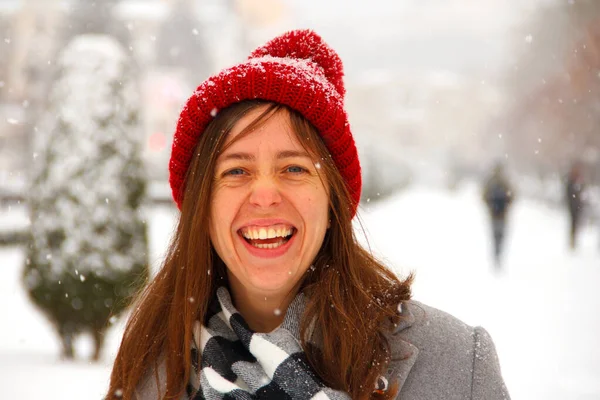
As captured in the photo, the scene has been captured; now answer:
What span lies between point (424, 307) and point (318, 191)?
0.56m

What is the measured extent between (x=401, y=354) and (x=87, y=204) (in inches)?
202

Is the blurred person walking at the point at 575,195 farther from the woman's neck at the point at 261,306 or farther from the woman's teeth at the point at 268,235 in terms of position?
the woman's teeth at the point at 268,235

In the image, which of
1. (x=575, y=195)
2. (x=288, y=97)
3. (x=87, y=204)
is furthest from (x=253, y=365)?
(x=575, y=195)

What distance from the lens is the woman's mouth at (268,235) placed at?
1674 mm

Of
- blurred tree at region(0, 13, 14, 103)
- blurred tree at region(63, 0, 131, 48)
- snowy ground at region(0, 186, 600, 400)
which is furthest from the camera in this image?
blurred tree at region(0, 13, 14, 103)

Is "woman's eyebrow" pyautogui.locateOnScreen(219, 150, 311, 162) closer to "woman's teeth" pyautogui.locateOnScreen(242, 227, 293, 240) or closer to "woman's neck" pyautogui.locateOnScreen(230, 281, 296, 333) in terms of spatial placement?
"woman's teeth" pyautogui.locateOnScreen(242, 227, 293, 240)

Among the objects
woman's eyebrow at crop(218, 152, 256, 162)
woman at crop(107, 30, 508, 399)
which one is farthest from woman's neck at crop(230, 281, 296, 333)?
woman's eyebrow at crop(218, 152, 256, 162)

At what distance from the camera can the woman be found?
168 centimetres

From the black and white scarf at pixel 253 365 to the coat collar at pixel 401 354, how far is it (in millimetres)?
169

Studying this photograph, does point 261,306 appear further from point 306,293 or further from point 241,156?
point 241,156

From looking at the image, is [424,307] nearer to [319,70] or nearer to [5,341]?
[319,70]

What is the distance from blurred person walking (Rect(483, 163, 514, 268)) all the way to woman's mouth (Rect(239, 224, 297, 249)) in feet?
30.6

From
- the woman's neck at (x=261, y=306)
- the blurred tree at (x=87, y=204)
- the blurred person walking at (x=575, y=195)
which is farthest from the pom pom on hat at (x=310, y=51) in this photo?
the blurred person walking at (x=575, y=195)

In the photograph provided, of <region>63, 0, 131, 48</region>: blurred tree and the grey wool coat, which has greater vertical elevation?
<region>63, 0, 131, 48</region>: blurred tree
